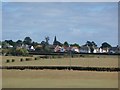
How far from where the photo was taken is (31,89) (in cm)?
1886

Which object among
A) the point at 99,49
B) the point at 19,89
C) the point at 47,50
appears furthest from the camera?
the point at 99,49

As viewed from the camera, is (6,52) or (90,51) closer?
(6,52)

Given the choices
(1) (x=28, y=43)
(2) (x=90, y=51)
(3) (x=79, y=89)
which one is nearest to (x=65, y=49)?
(2) (x=90, y=51)

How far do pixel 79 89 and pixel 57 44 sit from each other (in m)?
108

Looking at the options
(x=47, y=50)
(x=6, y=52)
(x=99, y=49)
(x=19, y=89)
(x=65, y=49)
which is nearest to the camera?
(x=19, y=89)

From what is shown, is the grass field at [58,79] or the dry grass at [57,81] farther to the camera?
the grass field at [58,79]

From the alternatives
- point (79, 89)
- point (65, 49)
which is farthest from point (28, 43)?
point (79, 89)

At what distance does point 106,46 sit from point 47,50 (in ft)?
84.5

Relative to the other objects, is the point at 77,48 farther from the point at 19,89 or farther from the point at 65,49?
the point at 19,89

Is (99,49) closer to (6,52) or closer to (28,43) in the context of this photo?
(28,43)

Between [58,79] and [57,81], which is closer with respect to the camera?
[57,81]

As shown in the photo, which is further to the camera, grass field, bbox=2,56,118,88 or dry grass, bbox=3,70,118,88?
grass field, bbox=2,56,118,88

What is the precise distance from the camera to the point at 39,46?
12188 centimetres

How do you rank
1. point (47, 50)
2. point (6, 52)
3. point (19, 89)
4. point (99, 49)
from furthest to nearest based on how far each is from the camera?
point (99, 49) → point (47, 50) → point (6, 52) → point (19, 89)
